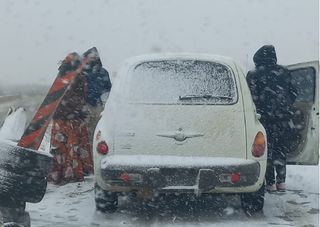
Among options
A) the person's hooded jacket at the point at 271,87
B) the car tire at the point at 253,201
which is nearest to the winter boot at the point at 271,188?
the person's hooded jacket at the point at 271,87

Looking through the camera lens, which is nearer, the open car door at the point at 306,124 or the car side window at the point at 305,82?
the open car door at the point at 306,124

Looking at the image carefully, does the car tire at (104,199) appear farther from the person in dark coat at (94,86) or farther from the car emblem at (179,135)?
the person in dark coat at (94,86)

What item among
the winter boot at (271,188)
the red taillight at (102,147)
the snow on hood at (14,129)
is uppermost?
the snow on hood at (14,129)

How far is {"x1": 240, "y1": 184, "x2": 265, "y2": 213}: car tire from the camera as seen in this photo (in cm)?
628

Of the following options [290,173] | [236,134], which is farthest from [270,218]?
[290,173]

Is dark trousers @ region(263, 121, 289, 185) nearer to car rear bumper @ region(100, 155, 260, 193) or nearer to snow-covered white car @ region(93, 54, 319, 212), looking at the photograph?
snow-covered white car @ region(93, 54, 319, 212)

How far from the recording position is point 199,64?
640 cm

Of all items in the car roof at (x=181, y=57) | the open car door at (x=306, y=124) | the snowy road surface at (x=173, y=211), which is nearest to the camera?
the snowy road surface at (x=173, y=211)

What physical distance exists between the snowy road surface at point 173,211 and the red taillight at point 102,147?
2.20 ft

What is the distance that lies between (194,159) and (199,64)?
111 cm

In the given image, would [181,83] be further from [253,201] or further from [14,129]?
[14,129]

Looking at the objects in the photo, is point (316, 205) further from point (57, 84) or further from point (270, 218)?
point (57, 84)

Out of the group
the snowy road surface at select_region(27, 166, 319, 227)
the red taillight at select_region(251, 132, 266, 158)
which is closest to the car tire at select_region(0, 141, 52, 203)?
the snowy road surface at select_region(27, 166, 319, 227)

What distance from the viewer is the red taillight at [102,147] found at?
588 centimetres
